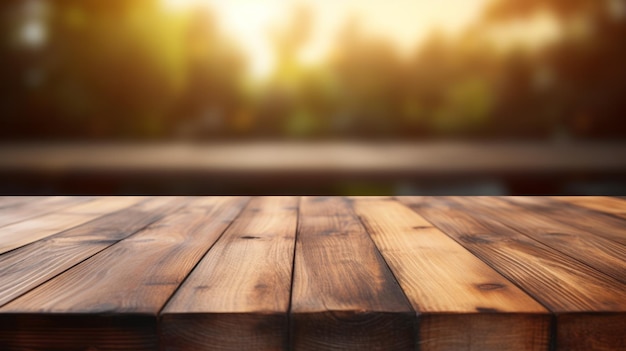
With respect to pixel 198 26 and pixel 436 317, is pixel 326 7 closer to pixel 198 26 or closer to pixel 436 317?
pixel 198 26

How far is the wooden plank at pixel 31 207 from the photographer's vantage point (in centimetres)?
133

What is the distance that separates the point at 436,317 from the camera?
559 mm

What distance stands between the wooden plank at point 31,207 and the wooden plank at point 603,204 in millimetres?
1608

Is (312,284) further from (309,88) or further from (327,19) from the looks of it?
(327,19)

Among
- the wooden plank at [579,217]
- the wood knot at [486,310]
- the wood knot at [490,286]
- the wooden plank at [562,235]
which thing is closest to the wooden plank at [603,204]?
the wooden plank at [579,217]

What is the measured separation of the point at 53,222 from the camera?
4.06 feet

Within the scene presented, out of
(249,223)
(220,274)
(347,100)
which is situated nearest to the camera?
(220,274)

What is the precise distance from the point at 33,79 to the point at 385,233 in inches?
65.5

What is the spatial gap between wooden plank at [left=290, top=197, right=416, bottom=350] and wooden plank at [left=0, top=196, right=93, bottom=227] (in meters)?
0.88

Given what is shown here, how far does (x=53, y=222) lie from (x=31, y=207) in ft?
1.23

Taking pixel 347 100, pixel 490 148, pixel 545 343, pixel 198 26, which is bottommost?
pixel 545 343

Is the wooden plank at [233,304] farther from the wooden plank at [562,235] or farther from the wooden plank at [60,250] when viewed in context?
the wooden plank at [562,235]

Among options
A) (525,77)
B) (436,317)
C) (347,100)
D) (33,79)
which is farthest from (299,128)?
(436,317)

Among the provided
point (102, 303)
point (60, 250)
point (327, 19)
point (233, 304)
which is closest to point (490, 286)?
point (233, 304)
